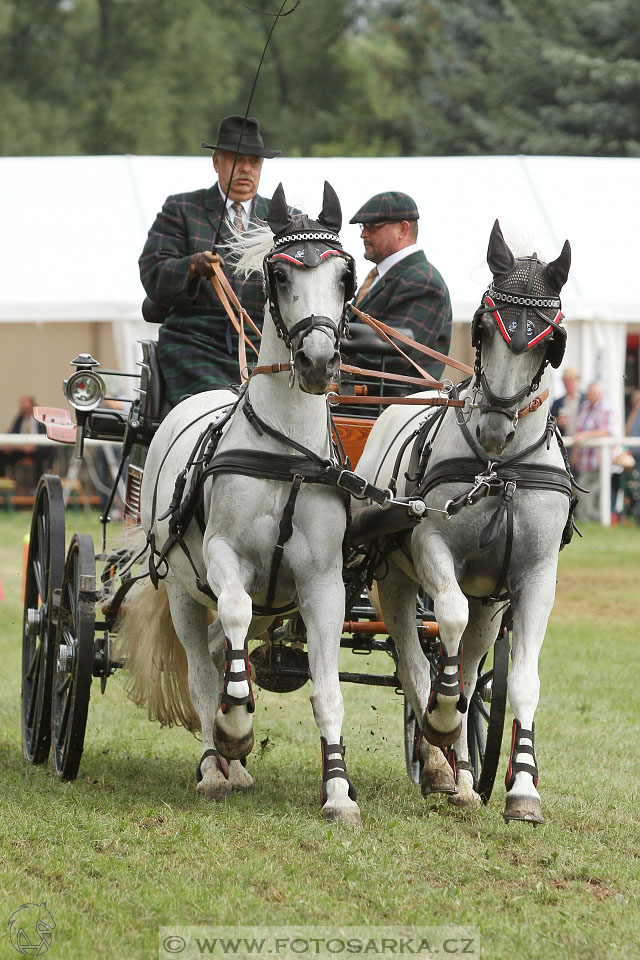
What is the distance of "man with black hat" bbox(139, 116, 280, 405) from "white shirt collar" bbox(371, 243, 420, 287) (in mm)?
611

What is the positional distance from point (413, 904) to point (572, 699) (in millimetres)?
4329

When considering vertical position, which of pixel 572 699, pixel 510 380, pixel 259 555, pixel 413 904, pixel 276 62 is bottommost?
pixel 572 699

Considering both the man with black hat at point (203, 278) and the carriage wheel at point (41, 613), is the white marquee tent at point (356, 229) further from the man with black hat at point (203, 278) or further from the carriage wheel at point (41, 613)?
the carriage wheel at point (41, 613)

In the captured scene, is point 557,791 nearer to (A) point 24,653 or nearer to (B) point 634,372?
(A) point 24,653

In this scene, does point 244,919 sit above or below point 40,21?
below

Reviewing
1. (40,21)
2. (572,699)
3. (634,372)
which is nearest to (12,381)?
(634,372)

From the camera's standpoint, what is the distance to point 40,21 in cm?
3781

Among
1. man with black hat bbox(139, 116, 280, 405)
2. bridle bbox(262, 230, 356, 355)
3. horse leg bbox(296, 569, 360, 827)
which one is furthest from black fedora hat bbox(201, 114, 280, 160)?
horse leg bbox(296, 569, 360, 827)

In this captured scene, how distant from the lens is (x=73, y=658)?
5277 millimetres

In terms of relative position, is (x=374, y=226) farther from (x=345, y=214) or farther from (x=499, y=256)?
(x=345, y=214)

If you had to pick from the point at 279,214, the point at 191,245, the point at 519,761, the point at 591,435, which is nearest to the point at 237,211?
the point at 191,245

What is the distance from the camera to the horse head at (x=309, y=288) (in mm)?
4230

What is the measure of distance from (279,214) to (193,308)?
1.51m

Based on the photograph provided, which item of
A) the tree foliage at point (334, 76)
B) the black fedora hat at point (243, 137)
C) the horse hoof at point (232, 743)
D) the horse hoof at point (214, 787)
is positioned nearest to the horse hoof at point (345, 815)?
the horse hoof at point (232, 743)
